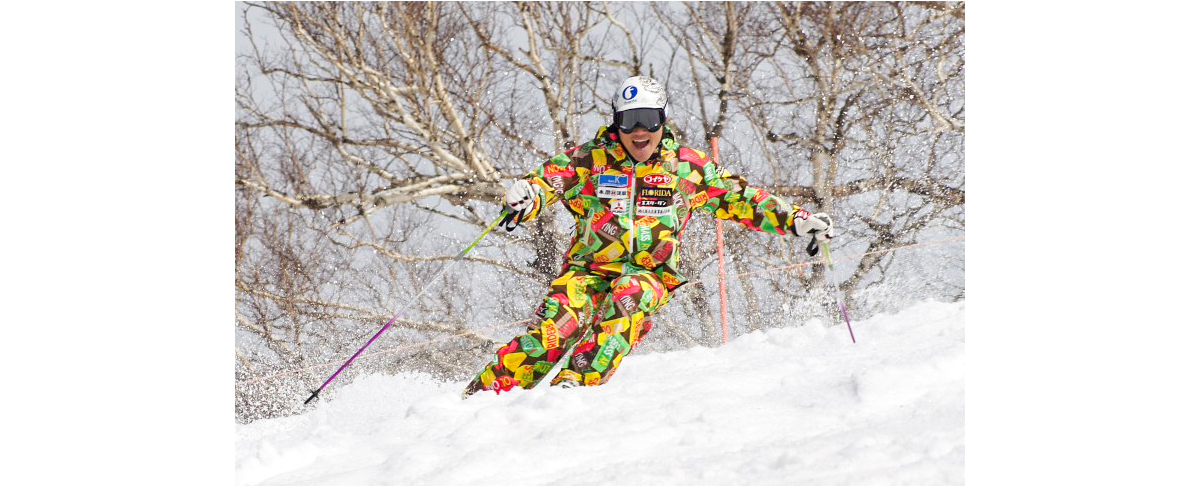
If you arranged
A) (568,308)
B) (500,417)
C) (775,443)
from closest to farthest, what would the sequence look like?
(775,443), (500,417), (568,308)

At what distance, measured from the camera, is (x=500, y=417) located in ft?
9.36

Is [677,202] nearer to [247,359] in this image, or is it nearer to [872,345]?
[872,345]

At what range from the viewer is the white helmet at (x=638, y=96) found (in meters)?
3.38

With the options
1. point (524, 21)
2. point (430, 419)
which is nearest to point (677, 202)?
point (430, 419)

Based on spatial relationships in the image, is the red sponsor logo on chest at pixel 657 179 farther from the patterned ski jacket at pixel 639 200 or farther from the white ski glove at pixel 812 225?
the white ski glove at pixel 812 225

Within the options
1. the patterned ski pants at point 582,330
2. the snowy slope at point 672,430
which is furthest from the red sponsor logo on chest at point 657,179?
the snowy slope at point 672,430

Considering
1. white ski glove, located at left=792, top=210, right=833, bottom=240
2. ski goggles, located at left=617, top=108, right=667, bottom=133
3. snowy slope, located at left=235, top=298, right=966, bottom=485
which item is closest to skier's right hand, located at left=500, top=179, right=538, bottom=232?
ski goggles, located at left=617, top=108, right=667, bottom=133

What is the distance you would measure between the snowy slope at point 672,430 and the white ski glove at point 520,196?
67 centimetres

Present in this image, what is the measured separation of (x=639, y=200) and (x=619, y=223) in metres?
0.11

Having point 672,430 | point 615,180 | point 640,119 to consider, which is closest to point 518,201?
point 615,180

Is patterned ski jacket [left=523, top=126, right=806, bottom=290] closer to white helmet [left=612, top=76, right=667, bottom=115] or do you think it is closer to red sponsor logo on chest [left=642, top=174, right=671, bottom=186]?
red sponsor logo on chest [left=642, top=174, right=671, bottom=186]

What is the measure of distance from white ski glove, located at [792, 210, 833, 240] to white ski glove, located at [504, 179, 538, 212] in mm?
998

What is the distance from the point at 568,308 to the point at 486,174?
6454 millimetres

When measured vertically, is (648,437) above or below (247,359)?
above
